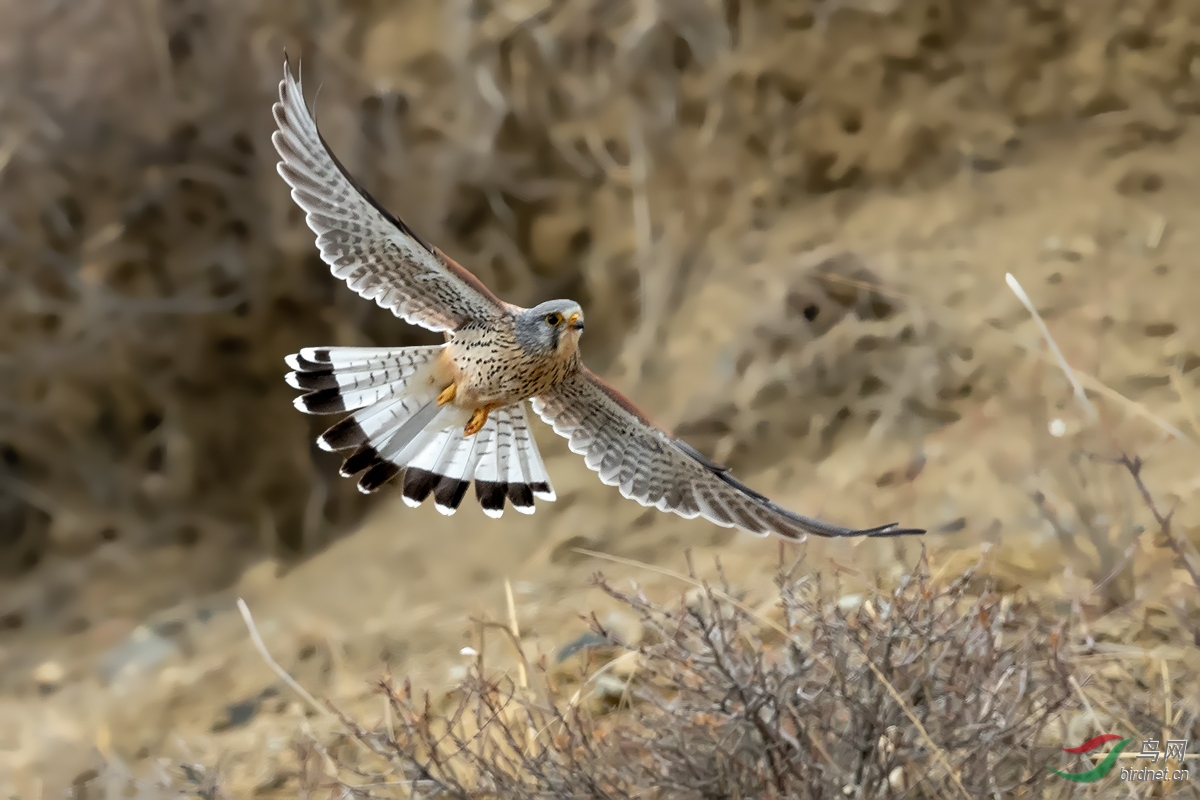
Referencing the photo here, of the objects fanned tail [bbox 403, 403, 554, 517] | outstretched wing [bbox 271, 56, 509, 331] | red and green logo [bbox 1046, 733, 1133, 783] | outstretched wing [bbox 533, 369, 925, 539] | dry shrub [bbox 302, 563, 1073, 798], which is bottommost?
red and green logo [bbox 1046, 733, 1133, 783]

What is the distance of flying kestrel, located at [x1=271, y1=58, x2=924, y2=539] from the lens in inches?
60.4

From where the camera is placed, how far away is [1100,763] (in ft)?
5.26

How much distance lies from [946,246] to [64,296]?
134 inches

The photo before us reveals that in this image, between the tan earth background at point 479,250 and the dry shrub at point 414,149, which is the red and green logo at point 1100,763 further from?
the dry shrub at point 414,149

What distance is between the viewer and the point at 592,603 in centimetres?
301

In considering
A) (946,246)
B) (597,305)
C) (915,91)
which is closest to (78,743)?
(597,305)

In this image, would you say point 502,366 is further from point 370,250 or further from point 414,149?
point 414,149

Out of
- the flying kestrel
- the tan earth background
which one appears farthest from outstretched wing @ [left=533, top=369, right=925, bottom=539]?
the tan earth background

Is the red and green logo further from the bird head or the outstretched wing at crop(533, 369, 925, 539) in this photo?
the bird head

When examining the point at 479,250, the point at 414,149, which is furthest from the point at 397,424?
the point at 414,149

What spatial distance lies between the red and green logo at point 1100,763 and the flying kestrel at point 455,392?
19.0 inches

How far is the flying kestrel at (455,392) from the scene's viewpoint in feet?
5.04

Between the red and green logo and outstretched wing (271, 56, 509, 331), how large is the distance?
1150 mm

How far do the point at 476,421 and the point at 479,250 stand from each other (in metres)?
2.27
